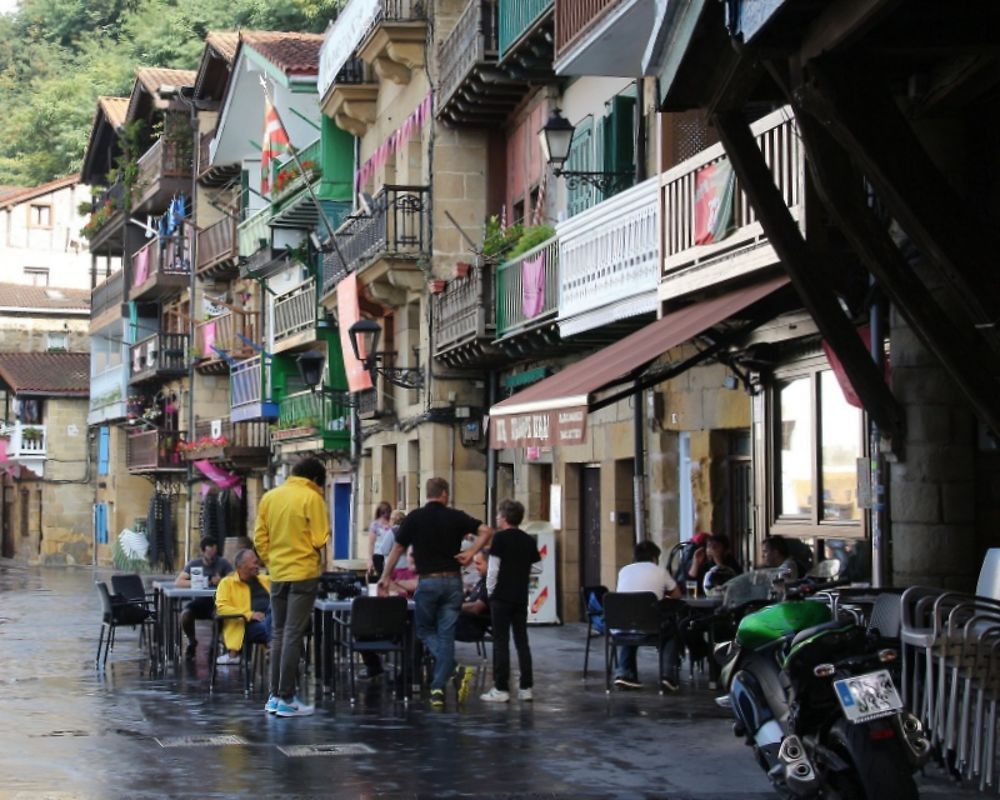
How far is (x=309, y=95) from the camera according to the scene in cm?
4219

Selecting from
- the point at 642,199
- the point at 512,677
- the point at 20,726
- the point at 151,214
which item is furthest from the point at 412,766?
→ the point at 151,214

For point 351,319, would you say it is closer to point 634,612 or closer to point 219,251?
point 634,612

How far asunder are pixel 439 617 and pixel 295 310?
2747 centimetres

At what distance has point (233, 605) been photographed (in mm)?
17172

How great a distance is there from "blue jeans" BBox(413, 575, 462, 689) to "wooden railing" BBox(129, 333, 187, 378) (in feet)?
142

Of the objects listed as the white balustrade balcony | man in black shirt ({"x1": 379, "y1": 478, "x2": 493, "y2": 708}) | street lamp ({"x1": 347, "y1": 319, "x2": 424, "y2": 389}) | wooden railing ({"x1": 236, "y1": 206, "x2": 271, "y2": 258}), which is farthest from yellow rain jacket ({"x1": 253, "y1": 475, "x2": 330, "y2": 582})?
wooden railing ({"x1": 236, "y1": 206, "x2": 271, "y2": 258})

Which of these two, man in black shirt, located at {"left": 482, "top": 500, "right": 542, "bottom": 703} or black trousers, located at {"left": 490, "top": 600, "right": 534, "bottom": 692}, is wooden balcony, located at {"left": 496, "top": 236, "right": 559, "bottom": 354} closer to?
man in black shirt, located at {"left": 482, "top": 500, "right": 542, "bottom": 703}

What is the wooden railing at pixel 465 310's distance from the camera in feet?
91.4

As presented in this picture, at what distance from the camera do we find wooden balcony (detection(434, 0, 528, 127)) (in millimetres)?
27016

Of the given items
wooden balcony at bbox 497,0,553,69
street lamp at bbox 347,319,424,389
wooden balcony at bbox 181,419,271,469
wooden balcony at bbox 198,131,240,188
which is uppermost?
wooden balcony at bbox 198,131,240,188

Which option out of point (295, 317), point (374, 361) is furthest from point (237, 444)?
point (374, 361)

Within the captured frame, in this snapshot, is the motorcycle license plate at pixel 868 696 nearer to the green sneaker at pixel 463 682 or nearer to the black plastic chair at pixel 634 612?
the black plastic chair at pixel 634 612

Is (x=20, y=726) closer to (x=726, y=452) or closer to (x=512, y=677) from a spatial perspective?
(x=512, y=677)

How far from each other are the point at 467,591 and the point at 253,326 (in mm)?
33504
